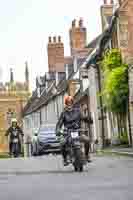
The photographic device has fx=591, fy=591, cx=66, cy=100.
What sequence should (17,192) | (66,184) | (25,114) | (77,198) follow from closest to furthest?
(77,198) < (17,192) < (66,184) < (25,114)

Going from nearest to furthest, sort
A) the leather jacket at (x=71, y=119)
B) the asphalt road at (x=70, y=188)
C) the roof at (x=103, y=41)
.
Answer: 1. the asphalt road at (x=70, y=188)
2. the leather jacket at (x=71, y=119)
3. the roof at (x=103, y=41)

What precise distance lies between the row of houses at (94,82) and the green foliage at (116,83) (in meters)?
0.64

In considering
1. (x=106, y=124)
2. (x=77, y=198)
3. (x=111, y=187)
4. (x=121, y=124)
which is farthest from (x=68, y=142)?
(x=106, y=124)

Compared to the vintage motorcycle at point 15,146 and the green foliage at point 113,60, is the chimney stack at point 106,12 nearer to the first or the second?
the green foliage at point 113,60

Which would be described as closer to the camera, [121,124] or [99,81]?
[121,124]

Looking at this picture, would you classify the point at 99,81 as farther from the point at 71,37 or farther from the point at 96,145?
the point at 71,37

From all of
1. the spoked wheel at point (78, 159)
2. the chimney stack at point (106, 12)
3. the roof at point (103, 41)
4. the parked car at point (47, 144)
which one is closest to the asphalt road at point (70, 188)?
the spoked wheel at point (78, 159)

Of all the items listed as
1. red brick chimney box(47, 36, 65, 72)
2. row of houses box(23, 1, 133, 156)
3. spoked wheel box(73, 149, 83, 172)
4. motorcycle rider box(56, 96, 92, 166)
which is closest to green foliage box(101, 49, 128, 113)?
row of houses box(23, 1, 133, 156)

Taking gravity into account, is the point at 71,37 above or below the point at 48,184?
above

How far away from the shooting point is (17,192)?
355 inches

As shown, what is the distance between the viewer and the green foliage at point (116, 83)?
3256 cm

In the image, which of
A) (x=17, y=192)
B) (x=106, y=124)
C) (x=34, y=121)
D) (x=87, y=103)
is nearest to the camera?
(x=17, y=192)

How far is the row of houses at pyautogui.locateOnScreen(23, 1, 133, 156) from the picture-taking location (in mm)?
35094

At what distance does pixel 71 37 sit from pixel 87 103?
1195 cm
